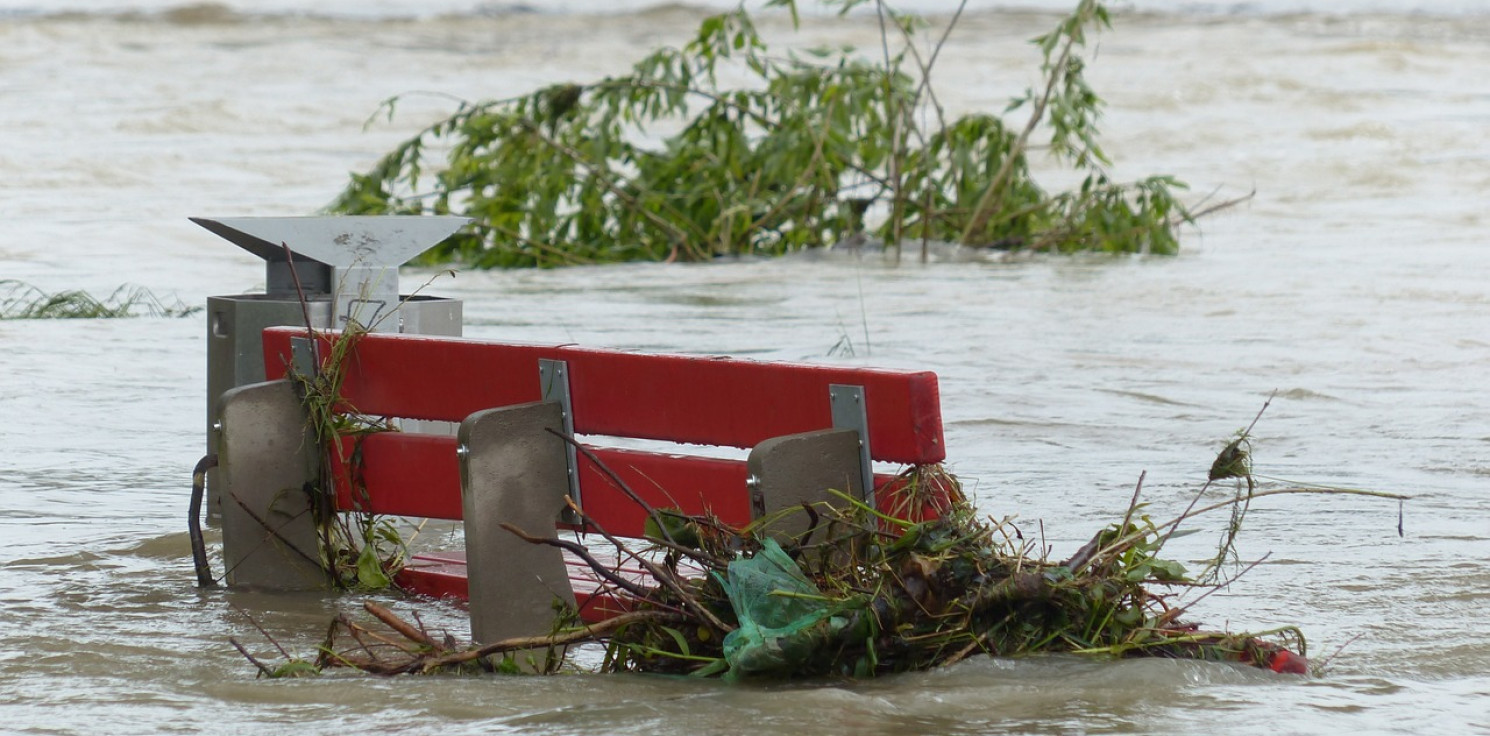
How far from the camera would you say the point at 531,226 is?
47.1 ft

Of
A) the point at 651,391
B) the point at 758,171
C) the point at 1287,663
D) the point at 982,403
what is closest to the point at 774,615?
the point at 651,391

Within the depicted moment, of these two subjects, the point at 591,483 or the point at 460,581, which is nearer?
the point at 591,483

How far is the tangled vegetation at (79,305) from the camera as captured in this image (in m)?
11.0

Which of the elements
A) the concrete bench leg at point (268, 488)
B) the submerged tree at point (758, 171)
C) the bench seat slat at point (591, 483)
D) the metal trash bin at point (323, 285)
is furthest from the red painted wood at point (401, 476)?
the submerged tree at point (758, 171)

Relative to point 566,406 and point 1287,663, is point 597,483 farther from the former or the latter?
point 1287,663

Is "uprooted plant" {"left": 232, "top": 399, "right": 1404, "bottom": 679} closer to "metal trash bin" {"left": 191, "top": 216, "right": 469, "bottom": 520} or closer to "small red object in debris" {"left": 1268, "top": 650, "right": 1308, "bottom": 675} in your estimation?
"small red object in debris" {"left": 1268, "top": 650, "right": 1308, "bottom": 675}

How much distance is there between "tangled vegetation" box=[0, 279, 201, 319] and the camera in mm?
11039

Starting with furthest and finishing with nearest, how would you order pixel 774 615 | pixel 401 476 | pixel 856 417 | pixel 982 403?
pixel 982 403, pixel 401 476, pixel 856 417, pixel 774 615

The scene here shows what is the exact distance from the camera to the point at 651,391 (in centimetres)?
414

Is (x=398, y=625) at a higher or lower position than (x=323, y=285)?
lower

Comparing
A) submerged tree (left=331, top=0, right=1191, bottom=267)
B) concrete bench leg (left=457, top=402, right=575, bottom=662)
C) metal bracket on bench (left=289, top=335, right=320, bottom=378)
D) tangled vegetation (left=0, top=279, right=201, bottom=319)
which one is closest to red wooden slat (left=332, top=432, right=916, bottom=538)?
concrete bench leg (left=457, top=402, right=575, bottom=662)

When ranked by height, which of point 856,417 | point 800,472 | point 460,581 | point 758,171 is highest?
point 758,171

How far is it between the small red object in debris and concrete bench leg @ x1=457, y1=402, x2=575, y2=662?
154 centimetres

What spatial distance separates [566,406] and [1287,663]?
1.66 metres
